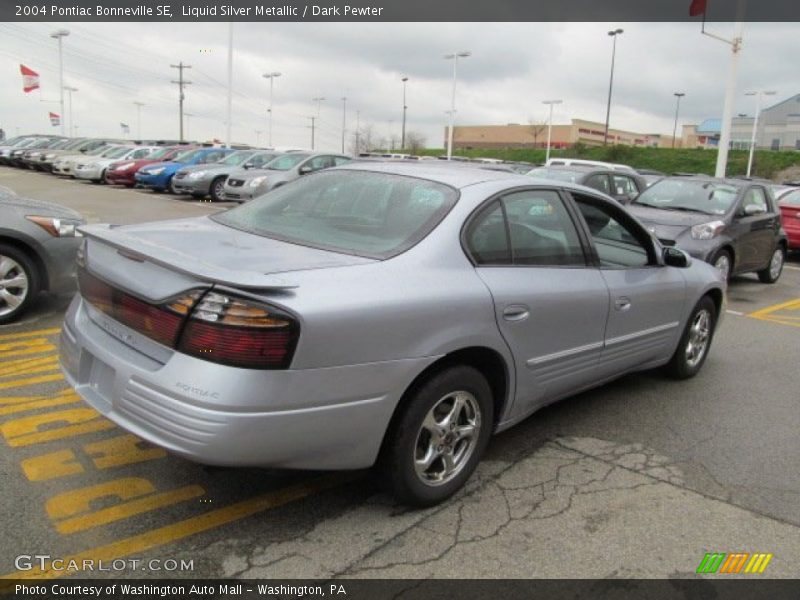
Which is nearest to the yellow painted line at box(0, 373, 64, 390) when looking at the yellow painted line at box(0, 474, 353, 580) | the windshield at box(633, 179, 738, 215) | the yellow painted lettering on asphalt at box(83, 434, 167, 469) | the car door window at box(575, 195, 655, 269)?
the yellow painted lettering on asphalt at box(83, 434, 167, 469)

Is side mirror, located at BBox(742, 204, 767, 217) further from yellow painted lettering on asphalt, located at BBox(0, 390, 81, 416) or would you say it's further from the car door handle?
yellow painted lettering on asphalt, located at BBox(0, 390, 81, 416)

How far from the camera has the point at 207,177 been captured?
19000mm

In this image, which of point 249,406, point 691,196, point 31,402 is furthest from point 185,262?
point 691,196

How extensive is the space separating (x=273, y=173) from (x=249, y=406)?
1546 centimetres

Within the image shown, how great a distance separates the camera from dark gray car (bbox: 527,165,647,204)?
1184 centimetres

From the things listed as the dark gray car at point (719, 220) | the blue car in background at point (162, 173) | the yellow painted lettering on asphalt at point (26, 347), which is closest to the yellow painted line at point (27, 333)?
the yellow painted lettering on asphalt at point (26, 347)

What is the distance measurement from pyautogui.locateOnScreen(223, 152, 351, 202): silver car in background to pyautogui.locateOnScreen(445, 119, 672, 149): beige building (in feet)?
242

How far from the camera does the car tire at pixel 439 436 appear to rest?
9.54 feet

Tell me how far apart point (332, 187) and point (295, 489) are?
1675mm

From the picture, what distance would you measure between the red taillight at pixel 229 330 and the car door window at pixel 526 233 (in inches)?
46.1

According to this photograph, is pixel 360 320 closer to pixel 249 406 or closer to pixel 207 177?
pixel 249 406

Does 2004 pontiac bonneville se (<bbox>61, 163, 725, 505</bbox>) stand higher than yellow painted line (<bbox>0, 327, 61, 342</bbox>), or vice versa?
2004 pontiac bonneville se (<bbox>61, 163, 725, 505</bbox>)

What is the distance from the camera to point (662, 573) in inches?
108

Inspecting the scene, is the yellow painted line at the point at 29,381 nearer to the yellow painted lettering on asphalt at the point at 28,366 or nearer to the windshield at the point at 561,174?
the yellow painted lettering on asphalt at the point at 28,366
